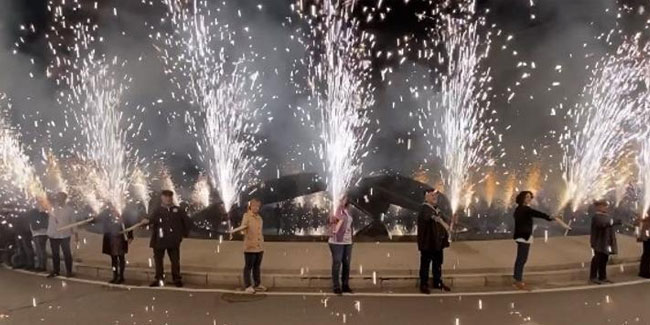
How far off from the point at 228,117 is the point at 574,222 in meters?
11.4

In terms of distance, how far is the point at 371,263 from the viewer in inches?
366

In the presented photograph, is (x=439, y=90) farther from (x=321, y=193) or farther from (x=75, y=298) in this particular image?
(x=75, y=298)

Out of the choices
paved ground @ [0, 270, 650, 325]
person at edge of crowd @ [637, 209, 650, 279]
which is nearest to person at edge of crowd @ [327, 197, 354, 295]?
paved ground @ [0, 270, 650, 325]

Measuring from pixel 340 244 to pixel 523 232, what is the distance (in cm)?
247

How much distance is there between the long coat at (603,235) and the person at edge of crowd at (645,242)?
0.54 metres

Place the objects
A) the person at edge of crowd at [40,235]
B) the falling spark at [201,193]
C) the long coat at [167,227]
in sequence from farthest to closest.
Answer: the falling spark at [201,193]
the person at edge of crowd at [40,235]
the long coat at [167,227]

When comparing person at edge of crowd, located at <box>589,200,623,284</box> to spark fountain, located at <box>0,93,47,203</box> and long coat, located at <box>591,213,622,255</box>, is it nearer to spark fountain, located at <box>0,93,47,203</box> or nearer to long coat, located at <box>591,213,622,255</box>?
long coat, located at <box>591,213,622,255</box>

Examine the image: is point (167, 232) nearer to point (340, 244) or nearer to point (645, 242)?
point (340, 244)

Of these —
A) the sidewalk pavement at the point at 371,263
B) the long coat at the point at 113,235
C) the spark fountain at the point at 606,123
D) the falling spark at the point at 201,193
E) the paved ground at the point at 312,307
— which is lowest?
the paved ground at the point at 312,307

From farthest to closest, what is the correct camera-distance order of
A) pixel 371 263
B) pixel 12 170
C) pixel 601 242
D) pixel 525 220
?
pixel 12 170 → pixel 371 263 → pixel 601 242 → pixel 525 220

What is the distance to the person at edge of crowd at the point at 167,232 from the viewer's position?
27.3 feet

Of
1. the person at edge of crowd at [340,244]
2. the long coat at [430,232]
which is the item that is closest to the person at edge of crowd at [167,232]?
the person at edge of crowd at [340,244]

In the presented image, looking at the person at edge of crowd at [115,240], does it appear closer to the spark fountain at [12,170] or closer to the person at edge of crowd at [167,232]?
the person at edge of crowd at [167,232]

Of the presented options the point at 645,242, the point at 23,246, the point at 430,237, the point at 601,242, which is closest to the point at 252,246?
the point at 430,237
